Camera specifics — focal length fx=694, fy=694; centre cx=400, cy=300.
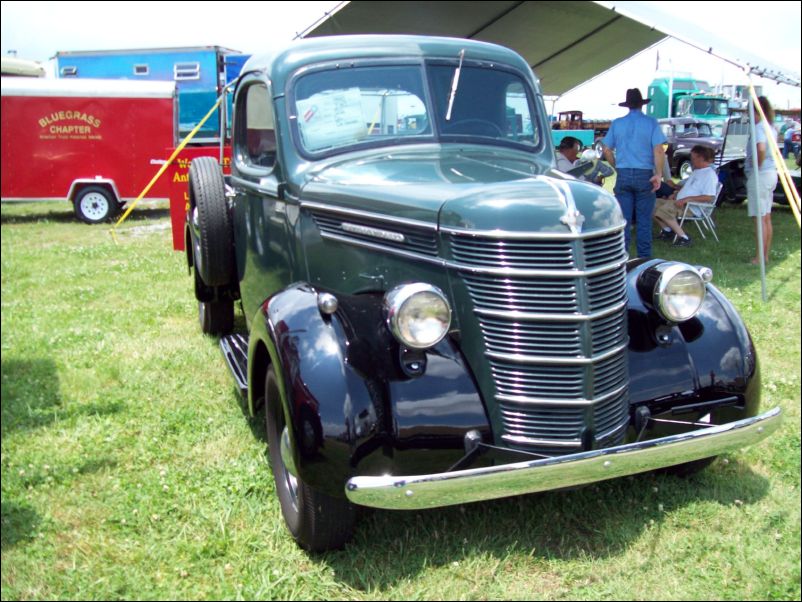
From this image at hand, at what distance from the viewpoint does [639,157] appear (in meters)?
7.40

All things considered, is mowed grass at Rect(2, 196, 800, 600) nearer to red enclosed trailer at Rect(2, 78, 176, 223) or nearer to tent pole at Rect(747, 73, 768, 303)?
tent pole at Rect(747, 73, 768, 303)

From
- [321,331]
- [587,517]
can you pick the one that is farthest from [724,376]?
[321,331]

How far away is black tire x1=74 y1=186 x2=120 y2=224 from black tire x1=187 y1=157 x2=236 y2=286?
8.69 m

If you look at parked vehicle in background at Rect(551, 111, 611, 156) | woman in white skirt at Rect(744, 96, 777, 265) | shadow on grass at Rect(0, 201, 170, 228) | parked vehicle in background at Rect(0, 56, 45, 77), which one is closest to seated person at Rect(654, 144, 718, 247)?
woman in white skirt at Rect(744, 96, 777, 265)

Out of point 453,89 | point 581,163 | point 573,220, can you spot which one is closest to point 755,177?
point 581,163

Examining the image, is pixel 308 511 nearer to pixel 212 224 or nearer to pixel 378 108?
pixel 378 108

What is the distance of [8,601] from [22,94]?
1141cm

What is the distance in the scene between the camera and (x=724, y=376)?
9.90ft

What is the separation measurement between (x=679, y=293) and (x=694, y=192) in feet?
23.9

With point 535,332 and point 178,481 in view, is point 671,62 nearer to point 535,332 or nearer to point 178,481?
point 535,332

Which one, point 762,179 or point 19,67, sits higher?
point 19,67

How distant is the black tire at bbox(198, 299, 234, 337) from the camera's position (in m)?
5.48

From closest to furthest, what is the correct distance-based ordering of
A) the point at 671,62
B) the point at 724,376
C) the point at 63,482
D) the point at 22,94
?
1. the point at 724,376
2. the point at 63,482
3. the point at 671,62
4. the point at 22,94

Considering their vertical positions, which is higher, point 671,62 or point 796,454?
point 671,62
